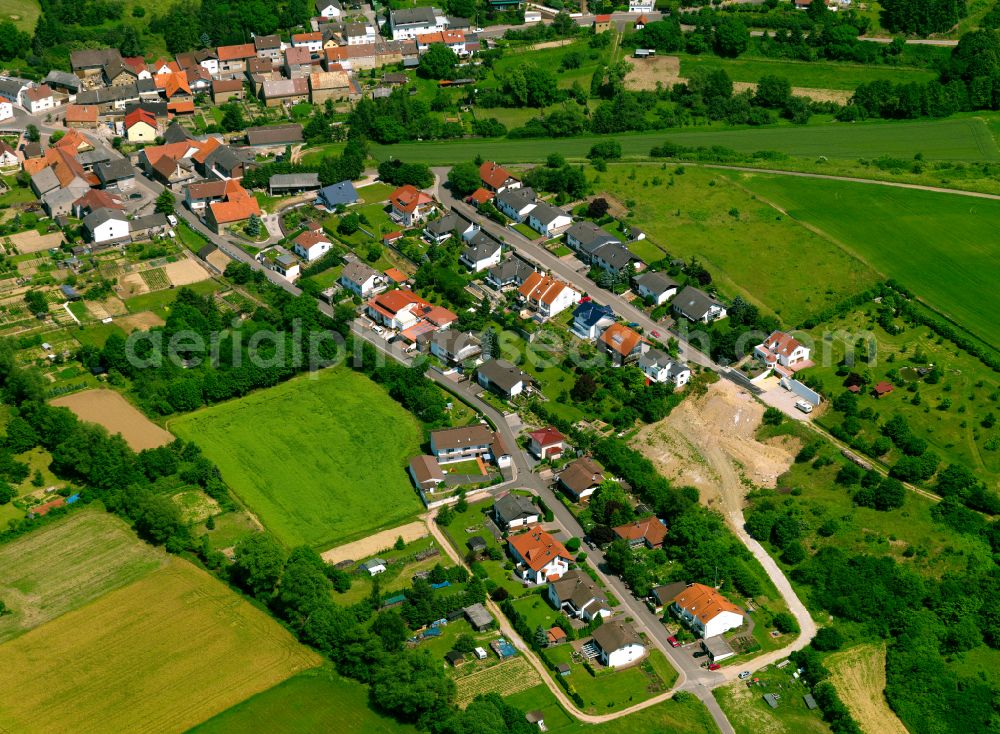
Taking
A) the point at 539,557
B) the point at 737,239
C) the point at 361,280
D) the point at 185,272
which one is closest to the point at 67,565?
the point at 539,557

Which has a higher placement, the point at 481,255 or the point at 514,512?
the point at 481,255

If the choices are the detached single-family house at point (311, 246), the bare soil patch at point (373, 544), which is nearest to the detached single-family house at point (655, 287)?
the detached single-family house at point (311, 246)

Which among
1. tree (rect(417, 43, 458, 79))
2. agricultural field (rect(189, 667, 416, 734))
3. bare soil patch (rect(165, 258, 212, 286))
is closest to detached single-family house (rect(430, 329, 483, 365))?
bare soil patch (rect(165, 258, 212, 286))

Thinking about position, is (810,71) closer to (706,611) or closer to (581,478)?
(581,478)

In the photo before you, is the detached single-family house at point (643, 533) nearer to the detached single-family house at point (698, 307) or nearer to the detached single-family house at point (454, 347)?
the detached single-family house at point (454, 347)

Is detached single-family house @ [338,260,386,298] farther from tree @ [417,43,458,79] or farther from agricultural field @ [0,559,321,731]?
tree @ [417,43,458,79]

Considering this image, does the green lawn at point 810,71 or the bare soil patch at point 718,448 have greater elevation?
the green lawn at point 810,71
